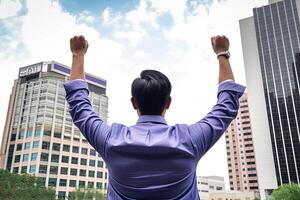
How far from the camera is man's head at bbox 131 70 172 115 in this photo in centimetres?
46

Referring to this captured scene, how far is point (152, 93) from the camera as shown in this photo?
461mm

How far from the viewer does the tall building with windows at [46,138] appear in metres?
19.3

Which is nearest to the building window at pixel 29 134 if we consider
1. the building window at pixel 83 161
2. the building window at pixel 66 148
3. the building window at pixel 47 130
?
the building window at pixel 47 130

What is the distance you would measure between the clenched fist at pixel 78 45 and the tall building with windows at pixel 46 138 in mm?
19720

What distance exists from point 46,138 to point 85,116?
818 inches

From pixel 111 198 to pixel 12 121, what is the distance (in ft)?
75.6

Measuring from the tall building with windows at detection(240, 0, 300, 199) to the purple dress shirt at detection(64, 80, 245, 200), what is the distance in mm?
26721

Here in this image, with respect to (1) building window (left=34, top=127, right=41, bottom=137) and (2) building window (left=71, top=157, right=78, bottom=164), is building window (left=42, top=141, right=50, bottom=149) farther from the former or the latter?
(2) building window (left=71, top=157, right=78, bottom=164)

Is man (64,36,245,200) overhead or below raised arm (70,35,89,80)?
below

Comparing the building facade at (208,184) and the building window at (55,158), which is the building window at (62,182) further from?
the building facade at (208,184)

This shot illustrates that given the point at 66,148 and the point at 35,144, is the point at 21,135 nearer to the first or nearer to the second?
the point at 35,144

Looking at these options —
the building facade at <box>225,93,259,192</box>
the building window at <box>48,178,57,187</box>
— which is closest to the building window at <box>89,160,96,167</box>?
the building window at <box>48,178,57,187</box>

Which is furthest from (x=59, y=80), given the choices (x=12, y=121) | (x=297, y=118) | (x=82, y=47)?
(x=82, y=47)

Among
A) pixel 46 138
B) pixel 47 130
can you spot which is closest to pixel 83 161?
pixel 46 138
